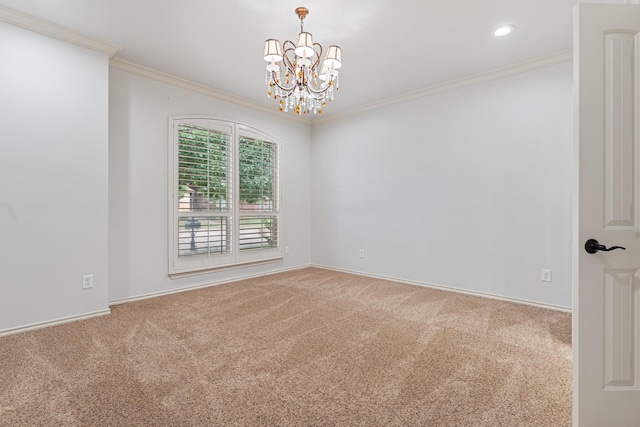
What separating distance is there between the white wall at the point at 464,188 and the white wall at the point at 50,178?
11.0 feet

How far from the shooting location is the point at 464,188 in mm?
3934

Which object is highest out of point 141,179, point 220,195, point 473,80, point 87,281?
point 473,80

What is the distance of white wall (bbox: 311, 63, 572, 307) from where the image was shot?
3320 millimetres

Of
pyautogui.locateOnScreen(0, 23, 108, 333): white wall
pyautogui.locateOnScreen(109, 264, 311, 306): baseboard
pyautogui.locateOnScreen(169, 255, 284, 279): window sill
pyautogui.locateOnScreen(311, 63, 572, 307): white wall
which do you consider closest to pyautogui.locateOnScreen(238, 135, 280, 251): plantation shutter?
pyautogui.locateOnScreen(169, 255, 284, 279): window sill

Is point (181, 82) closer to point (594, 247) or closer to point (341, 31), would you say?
point (341, 31)

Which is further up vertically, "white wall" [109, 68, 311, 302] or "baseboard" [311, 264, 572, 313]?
"white wall" [109, 68, 311, 302]

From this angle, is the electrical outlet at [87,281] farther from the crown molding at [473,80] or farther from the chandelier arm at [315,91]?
the crown molding at [473,80]

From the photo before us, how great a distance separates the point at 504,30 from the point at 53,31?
4.08 metres

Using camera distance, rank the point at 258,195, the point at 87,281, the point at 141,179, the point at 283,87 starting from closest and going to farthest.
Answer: the point at 283,87
the point at 87,281
the point at 141,179
the point at 258,195

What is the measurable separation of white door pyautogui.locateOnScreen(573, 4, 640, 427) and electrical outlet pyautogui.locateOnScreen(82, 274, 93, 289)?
12.6ft

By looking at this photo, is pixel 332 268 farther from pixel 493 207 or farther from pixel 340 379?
pixel 340 379

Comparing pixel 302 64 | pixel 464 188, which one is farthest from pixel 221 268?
pixel 464 188

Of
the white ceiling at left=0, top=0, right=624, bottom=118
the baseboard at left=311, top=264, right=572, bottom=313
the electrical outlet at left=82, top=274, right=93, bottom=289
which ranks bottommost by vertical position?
the baseboard at left=311, top=264, right=572, bottom=313

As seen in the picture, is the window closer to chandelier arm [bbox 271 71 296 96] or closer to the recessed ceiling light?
chandelier arm [bbox 271 71 296 96]
